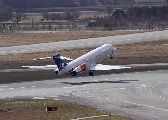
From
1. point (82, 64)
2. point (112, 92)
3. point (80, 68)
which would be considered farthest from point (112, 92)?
point (82, 64)

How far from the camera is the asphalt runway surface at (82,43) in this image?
109469mm

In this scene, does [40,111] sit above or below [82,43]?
below

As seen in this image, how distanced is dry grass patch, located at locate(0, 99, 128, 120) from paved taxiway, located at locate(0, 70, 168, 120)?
242cm

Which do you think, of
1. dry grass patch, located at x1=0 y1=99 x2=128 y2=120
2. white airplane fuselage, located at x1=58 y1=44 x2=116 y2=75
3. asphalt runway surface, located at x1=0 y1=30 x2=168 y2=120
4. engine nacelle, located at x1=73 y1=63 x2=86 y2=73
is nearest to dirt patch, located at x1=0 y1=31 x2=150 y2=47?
white airplane fuselage, located at x1=58 y1=44 x2=116 y2=75

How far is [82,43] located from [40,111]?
79.7 metres

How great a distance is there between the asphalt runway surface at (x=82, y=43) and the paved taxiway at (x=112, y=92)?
4248 cm

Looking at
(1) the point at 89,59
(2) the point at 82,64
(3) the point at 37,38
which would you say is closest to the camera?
(2) the point at 82,64

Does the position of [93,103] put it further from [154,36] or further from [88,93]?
[154,36]

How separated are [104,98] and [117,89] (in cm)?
736

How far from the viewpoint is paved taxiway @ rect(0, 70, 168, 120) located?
45.8 metres

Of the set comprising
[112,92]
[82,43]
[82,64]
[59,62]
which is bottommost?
[112,92]

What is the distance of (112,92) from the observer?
56844mm

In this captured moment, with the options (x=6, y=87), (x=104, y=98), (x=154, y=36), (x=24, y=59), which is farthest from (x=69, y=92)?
(x=154, y=36)

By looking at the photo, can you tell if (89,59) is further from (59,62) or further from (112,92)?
(112,92)
